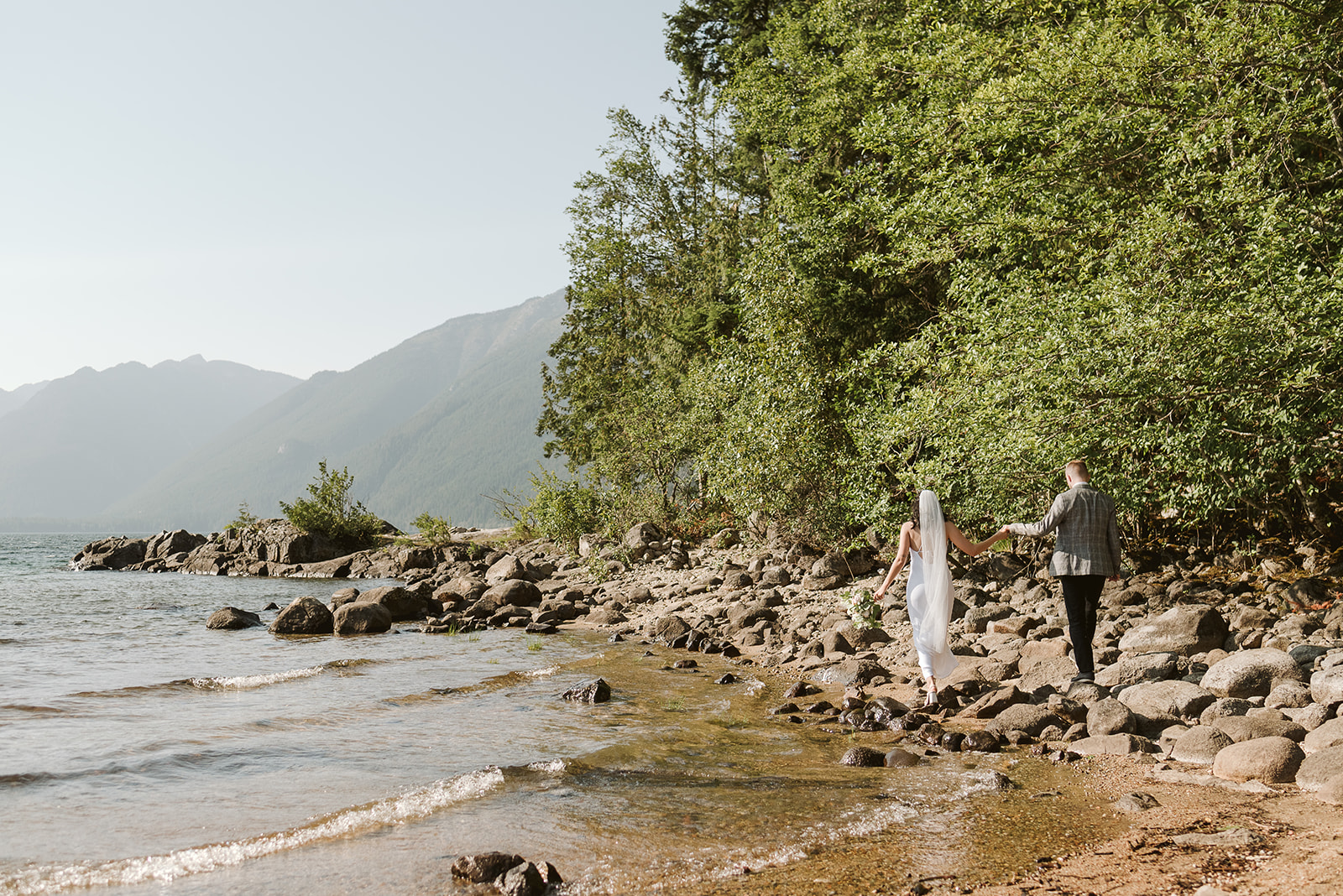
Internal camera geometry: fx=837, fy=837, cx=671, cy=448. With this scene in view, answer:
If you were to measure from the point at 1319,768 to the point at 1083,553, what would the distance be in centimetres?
348

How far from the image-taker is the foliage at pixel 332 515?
132ft

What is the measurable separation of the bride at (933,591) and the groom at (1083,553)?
71cm

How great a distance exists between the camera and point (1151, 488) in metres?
11.4

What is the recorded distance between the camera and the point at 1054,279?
13.9 metres

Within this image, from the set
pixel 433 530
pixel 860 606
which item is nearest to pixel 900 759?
pixel 860 606

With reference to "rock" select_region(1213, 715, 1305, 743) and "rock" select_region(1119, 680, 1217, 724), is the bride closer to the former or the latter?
"rock" select_region(1119, 680, 1217, 724)

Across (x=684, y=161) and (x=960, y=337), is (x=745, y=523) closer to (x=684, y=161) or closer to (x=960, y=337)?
(x=960, y=337)

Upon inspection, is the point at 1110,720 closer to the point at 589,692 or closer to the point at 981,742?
the point at 981,742

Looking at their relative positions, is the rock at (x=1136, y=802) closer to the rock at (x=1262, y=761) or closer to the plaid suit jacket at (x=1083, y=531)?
the rock at (x=1262, y=761)

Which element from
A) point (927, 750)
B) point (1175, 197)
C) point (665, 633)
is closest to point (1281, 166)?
point (1175, 197)

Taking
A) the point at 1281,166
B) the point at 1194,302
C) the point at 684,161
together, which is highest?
the point at 684,161

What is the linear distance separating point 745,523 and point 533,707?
44.3 feet

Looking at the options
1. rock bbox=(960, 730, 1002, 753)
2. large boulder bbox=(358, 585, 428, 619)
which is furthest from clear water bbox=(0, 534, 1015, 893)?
large boulder bbox=(358, 585, 428, 619)

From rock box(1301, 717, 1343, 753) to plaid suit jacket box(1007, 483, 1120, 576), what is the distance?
109 inches
